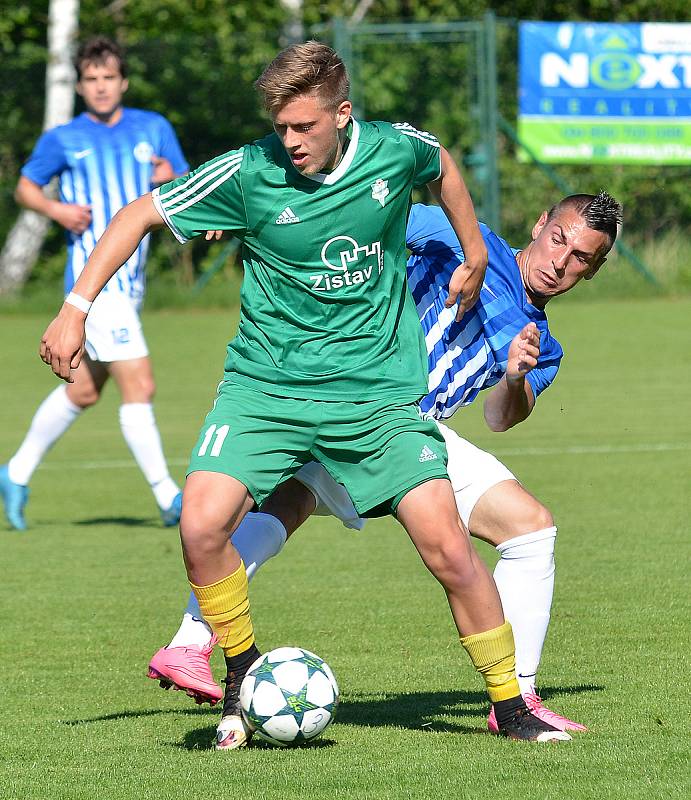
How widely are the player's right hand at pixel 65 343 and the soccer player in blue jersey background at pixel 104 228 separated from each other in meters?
4.23

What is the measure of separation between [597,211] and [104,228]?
447 centimetres

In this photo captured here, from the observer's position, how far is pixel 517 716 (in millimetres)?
4449

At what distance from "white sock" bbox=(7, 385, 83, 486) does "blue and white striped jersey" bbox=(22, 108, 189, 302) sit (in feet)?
2.23

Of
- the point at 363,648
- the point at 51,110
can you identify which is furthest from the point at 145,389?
the point at 51,110

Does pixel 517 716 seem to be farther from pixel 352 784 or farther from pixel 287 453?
pixel 287 453

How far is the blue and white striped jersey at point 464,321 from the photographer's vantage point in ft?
16.0

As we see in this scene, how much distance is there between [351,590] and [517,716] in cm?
252

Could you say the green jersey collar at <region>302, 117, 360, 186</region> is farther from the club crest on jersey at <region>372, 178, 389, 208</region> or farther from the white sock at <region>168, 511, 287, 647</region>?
the white sock at <region>168, 511, 287, 647</region>

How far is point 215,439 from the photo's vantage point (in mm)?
4430

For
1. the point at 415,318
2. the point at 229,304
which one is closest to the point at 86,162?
the point at 415,318

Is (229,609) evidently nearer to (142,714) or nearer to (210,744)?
(210,744)

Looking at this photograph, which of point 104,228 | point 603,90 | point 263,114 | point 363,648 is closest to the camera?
point 363,648

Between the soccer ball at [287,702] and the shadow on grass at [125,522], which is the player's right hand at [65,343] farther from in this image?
the shadow on grass at [125,522]

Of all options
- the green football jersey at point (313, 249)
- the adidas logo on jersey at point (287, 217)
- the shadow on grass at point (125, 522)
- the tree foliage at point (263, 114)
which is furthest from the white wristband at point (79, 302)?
the tree foliage at point (263, 114)
